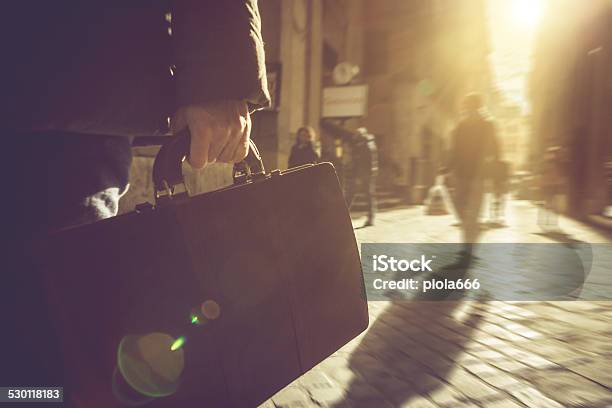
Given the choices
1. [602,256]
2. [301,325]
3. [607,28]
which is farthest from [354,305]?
[607,28]

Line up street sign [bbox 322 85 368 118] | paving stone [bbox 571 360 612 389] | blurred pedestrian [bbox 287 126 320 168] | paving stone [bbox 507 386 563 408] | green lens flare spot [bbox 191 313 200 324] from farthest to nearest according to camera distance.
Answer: street sign [bbox 322 85 368 118] → blurred pedestrian [bbox 287 126 320 168] → paving stone [bbox 571 360 612 389] → paving stone [bbox 507 386 563 408] → green lens flare spot [bbox 191 313 200 324]

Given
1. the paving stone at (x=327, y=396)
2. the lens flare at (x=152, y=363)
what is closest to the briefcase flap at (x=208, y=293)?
the lens flare at (x=152, y=363)

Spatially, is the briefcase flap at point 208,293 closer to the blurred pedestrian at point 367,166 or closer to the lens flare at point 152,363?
the lens flare at point 152,363

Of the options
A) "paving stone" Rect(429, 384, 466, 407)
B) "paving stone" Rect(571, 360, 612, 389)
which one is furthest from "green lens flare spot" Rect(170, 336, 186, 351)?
"paving stone" Rect(571, 360, 612, 389)

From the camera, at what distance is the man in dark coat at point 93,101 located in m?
1.03

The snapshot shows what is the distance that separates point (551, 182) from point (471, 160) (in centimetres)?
495

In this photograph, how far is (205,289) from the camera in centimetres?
115

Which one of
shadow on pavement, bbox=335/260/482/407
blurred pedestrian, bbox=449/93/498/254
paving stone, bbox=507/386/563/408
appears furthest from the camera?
blurred pedestrian, bbox=449/93/498/254

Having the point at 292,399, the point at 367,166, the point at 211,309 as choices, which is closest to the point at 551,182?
the point at 367,166

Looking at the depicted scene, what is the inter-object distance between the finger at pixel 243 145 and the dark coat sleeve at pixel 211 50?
0.09m

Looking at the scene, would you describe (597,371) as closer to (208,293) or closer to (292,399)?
(292,399)

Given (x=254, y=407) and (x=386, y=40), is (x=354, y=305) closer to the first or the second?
(x=254, y=407)

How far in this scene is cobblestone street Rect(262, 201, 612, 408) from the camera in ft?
7.04

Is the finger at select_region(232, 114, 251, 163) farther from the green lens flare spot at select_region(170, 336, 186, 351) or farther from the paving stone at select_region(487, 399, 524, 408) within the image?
the paving stone at select_region(487, 399, 524, 408)
